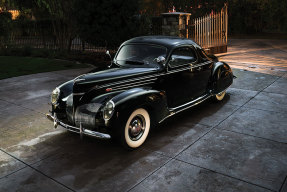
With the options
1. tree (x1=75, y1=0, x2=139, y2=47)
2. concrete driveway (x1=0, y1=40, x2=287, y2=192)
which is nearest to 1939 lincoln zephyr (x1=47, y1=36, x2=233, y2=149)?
concrete driveway (x1=0, y1=40, x2=287, y2=192)

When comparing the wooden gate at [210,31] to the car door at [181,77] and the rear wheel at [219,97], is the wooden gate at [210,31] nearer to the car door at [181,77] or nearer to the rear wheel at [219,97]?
the rear wheel at [219,97]

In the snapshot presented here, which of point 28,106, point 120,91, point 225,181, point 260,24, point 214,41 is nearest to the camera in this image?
point 225,181

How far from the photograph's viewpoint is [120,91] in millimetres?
4652

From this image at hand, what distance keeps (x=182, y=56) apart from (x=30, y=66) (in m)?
9.15

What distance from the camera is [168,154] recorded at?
446cm

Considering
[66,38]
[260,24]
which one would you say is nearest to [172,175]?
[66,38]

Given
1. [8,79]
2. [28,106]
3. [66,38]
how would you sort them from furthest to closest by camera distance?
[66,38] → [8,79] → [28,106]

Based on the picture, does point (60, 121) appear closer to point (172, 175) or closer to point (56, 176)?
point (56, 176)

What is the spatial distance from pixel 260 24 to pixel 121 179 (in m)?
27.3

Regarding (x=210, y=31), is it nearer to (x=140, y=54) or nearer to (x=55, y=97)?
(x=140, y=54)

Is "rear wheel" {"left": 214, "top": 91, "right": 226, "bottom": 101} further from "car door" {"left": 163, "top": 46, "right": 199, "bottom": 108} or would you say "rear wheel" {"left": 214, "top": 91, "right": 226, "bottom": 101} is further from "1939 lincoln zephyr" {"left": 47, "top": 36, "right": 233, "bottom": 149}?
"car door" {"left": 163, "top": 46, "right": 199, "bottom": 108}

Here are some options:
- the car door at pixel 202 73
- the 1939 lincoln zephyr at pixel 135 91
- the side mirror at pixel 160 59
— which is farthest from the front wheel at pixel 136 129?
the car door at pixel 202 73

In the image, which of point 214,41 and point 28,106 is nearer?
point 28,106

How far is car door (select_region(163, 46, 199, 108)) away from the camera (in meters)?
5.39
